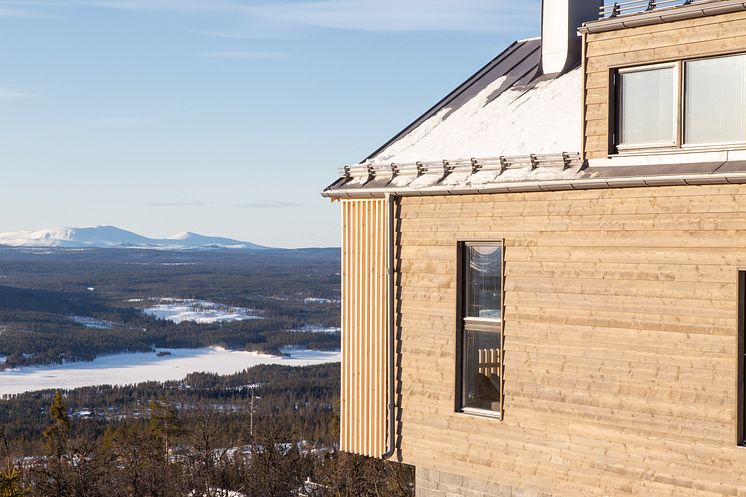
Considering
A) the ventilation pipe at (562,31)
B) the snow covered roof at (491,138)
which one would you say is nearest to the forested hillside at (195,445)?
the snow covered roof at (491,138)

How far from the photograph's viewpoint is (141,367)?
169 metres

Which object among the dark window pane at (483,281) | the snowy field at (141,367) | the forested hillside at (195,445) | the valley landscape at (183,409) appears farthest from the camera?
the snowy field at (141,367)

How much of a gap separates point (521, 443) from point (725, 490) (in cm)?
240

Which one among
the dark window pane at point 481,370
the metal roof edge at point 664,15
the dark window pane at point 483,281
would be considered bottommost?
the dark window pane at point 481,370

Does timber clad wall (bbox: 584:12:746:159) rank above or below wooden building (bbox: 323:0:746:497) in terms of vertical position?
above

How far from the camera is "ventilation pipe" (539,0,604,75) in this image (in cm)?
1392

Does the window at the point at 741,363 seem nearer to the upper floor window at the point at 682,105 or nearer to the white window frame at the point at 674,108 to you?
the upper floor window at the point at 682,105

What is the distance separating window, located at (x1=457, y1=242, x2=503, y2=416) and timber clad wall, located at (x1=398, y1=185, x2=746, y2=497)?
0.14 meters

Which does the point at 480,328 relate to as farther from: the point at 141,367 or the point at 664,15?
the point at 141,367

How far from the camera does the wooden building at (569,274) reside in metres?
10.4

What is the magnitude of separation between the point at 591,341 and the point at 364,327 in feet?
10.9

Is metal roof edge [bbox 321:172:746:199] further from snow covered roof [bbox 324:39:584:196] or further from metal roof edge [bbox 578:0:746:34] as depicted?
metal roof edge [bbox 578:0:746:34]

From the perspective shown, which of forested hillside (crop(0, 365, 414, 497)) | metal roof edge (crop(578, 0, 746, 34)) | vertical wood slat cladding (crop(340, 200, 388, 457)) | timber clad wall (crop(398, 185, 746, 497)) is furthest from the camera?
forested hillside (crop(0, 365, 414, 497))

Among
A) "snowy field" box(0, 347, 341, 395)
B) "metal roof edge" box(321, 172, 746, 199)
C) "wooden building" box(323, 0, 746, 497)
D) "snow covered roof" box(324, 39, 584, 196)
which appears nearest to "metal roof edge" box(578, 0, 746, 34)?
"wooden building" box(323, 0, 746, 497)
